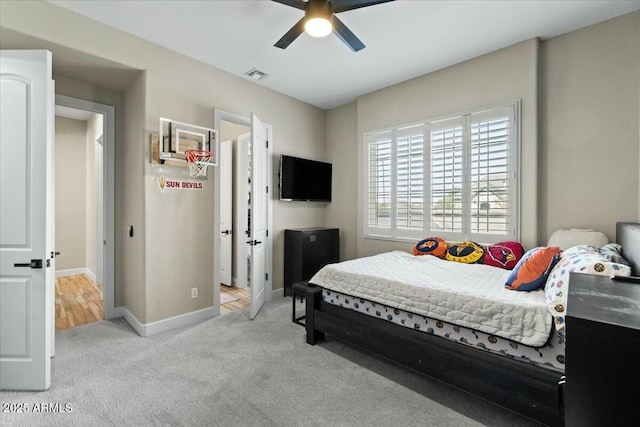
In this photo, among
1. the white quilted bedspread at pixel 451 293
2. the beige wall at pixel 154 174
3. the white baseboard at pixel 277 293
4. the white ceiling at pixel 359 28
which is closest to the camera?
the white quilted bedspread at pixel 451 293

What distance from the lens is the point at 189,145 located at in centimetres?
331

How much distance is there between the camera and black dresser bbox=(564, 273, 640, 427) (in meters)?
0.70

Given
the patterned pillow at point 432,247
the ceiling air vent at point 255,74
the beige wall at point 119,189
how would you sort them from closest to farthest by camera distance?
1. the patterned pillow at point 432,247
2. the beige wall at point 119,189
3. the ceiling air vent at point 255,74

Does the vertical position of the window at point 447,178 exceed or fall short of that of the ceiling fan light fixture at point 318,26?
it falls short

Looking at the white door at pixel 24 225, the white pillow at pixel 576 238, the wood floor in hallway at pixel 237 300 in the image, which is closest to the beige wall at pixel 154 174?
the wood floor in hallway at pixel 237 300

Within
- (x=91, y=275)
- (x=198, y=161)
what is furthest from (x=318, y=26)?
(x=91, y=275)

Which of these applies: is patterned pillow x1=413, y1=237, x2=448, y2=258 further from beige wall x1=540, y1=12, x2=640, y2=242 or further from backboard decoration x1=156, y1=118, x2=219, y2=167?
backboard decoration x1=156, y1=118, x2=219, y2=167

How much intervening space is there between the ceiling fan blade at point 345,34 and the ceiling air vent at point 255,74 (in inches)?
62.3

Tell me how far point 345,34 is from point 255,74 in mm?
1742

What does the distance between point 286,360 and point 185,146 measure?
7.97 feet

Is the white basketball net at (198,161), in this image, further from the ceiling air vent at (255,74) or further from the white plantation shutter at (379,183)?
the white plantation shutter at (379,183)

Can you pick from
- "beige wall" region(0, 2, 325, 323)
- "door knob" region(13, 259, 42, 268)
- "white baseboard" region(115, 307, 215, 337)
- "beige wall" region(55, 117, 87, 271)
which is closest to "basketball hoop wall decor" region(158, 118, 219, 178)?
"beige wall" region(0, 2, 325, 323)

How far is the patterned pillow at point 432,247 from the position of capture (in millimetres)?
3396

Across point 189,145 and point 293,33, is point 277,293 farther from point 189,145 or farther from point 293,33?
point 293,33
